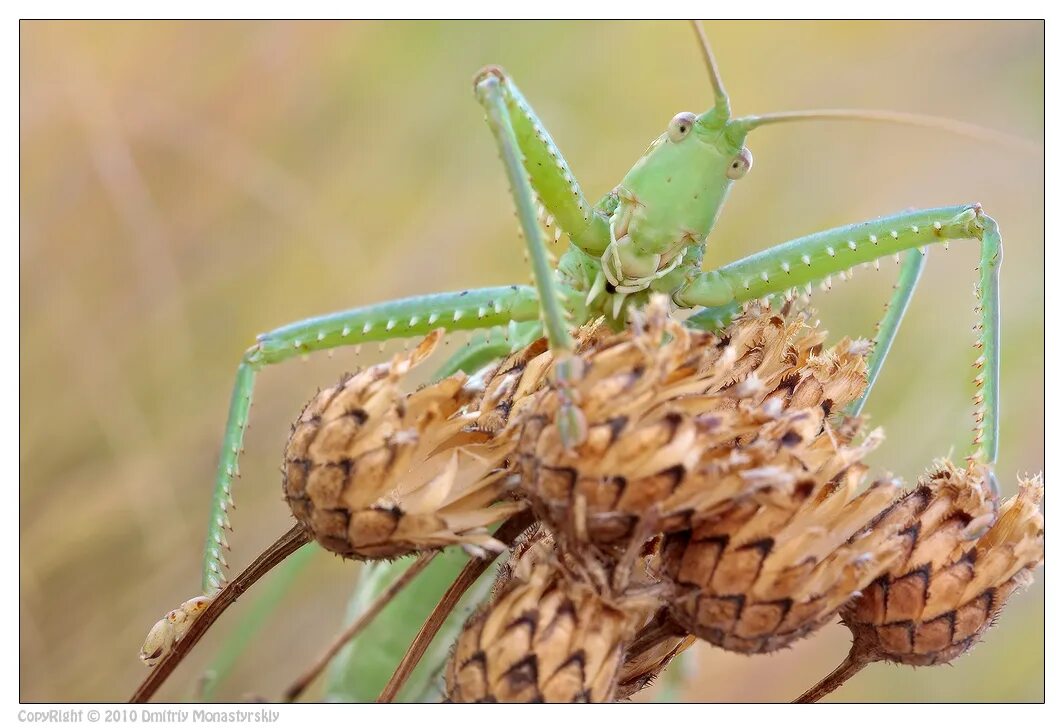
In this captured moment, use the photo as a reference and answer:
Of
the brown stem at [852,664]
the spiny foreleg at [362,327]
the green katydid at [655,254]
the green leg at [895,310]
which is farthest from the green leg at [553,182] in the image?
the brown stem at [852,664]

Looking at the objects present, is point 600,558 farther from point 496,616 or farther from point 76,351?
point 76,351

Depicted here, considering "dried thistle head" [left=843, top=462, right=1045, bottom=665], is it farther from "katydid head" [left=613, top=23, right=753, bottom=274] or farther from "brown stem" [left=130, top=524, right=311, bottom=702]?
"katydid head" [left=613, top=23, right=753, bottom=274]

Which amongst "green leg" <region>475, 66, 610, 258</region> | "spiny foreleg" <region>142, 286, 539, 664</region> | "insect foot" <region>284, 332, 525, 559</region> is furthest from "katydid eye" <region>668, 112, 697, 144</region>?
"insect foot" <region>284, 332, 525, 559</region>

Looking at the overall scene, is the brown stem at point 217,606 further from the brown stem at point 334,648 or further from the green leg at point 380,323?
the green leg at point 380,323

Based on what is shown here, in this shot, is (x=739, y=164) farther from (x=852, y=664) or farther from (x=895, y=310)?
(x=852, y=664)
